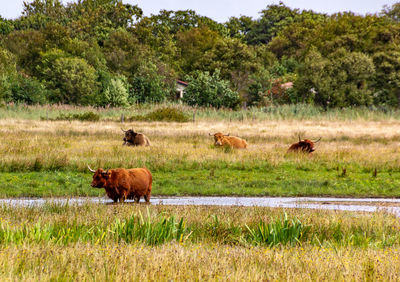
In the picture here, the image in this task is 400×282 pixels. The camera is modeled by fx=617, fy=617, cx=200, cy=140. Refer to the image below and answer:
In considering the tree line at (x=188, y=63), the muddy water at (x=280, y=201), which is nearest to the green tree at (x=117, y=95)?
the tree line at (x=188, y=63)

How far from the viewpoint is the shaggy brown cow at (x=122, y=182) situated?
13555 millimetres

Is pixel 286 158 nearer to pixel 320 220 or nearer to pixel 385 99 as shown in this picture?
pixel 320 220

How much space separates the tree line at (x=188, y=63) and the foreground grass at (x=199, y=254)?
52.2m

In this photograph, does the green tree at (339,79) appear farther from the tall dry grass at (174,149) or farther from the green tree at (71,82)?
the tall dry grass at (174,149)

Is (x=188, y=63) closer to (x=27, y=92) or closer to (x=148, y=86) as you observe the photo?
(x=148, y=86)

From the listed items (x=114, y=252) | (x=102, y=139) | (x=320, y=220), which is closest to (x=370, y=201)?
(x=320, y=220)

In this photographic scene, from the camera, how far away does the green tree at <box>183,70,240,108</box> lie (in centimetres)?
6631

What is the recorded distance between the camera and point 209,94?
6619 cm

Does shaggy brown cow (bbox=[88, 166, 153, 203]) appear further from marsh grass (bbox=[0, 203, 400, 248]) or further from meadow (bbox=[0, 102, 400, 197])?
marsh grass (bbox=[0, 203, 400, 248])

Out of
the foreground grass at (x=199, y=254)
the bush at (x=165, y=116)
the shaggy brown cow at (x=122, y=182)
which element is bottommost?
the bush at (x=165, y=116)

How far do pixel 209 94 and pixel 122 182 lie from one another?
52818 mm

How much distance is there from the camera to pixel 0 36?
317 feet

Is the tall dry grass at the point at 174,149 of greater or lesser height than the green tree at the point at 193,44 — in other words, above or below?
below

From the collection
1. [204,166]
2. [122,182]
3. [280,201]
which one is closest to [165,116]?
[204,166]
